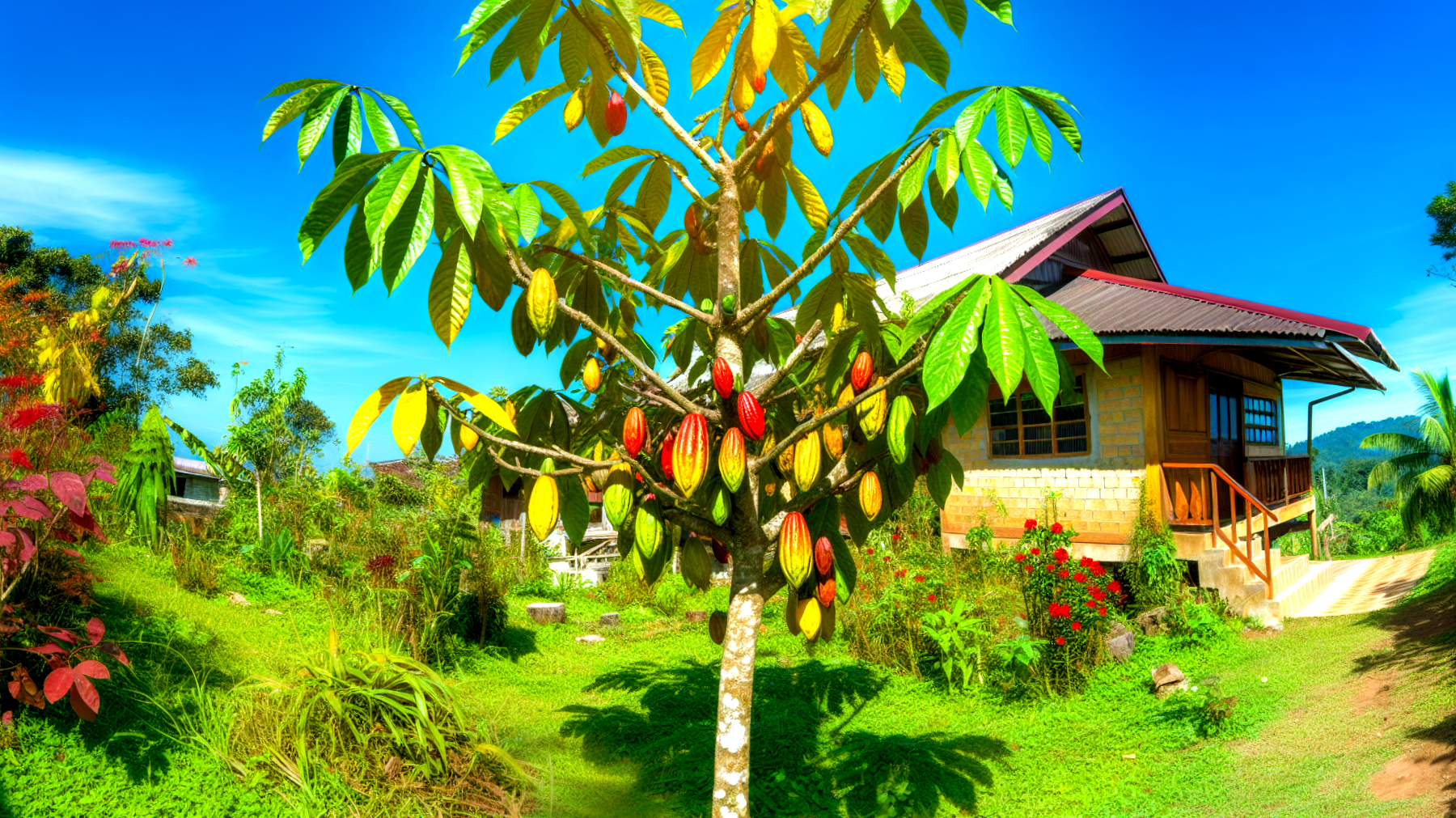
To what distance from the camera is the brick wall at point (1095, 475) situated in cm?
906

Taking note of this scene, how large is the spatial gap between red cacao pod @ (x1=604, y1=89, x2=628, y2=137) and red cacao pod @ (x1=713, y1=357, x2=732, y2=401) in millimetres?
1027

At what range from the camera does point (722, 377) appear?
87.7 inches

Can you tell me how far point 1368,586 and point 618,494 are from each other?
471 inches

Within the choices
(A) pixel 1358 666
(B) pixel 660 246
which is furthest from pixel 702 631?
(B) pixel 660 246

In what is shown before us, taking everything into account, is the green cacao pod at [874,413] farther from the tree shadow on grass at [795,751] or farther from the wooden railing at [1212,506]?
the wooden railing at [1212,506]

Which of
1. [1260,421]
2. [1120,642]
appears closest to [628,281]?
[1120,642]

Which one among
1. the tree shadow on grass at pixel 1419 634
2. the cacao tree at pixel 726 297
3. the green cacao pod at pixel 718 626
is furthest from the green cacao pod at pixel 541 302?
the tree shadow on grass at pixel 1419 634

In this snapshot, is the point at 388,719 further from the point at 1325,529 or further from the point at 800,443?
the point at 1325,529

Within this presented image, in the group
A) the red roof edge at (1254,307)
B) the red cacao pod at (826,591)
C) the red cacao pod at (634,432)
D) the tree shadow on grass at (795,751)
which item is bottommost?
the tree shadow on grass at (795,751)

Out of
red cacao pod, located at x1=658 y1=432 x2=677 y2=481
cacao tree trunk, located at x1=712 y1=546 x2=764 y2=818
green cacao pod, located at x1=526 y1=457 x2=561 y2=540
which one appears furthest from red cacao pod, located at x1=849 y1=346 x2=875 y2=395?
green cacao pod, located at x1=526 y1=457 x2=561 y2=540

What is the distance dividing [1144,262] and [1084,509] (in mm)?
6269

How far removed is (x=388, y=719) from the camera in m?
3.84

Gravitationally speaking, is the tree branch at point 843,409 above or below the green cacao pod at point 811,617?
above

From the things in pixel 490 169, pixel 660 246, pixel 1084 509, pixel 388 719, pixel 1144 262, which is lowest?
pixel 388 719
